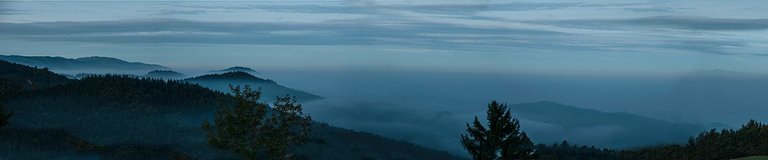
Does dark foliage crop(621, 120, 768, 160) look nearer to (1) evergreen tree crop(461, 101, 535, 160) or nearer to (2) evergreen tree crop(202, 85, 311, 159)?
(1) evergreen tree crop(461, 101, 535, 160)

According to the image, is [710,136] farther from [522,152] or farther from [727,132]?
[522,152]

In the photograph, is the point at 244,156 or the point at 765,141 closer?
the point at 244,156

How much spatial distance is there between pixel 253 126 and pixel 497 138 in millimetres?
→ 15556

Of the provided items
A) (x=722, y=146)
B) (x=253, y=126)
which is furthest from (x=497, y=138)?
(x=722, y=146)

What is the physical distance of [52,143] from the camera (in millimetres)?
172000

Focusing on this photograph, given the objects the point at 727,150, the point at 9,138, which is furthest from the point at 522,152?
the point at 9,138

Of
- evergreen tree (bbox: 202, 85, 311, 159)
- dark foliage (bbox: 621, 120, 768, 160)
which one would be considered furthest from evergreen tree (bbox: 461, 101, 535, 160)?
dark foliage (bbox: 621, 120, 768, 160)

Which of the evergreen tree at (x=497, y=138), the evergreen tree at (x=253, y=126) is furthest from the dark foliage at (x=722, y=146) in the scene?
the evergreen tree at (x=253, y=126)

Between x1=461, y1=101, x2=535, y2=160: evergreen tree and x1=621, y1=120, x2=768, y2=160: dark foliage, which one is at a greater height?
x1=621, y1=120, x2=768, y2=160: dark foliage

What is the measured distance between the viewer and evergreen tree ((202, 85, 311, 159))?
45062 mm

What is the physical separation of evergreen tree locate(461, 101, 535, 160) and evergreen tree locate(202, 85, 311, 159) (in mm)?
11274

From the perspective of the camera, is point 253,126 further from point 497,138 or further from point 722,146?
point 722,146

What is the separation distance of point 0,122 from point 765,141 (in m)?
113

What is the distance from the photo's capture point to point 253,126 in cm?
4550
